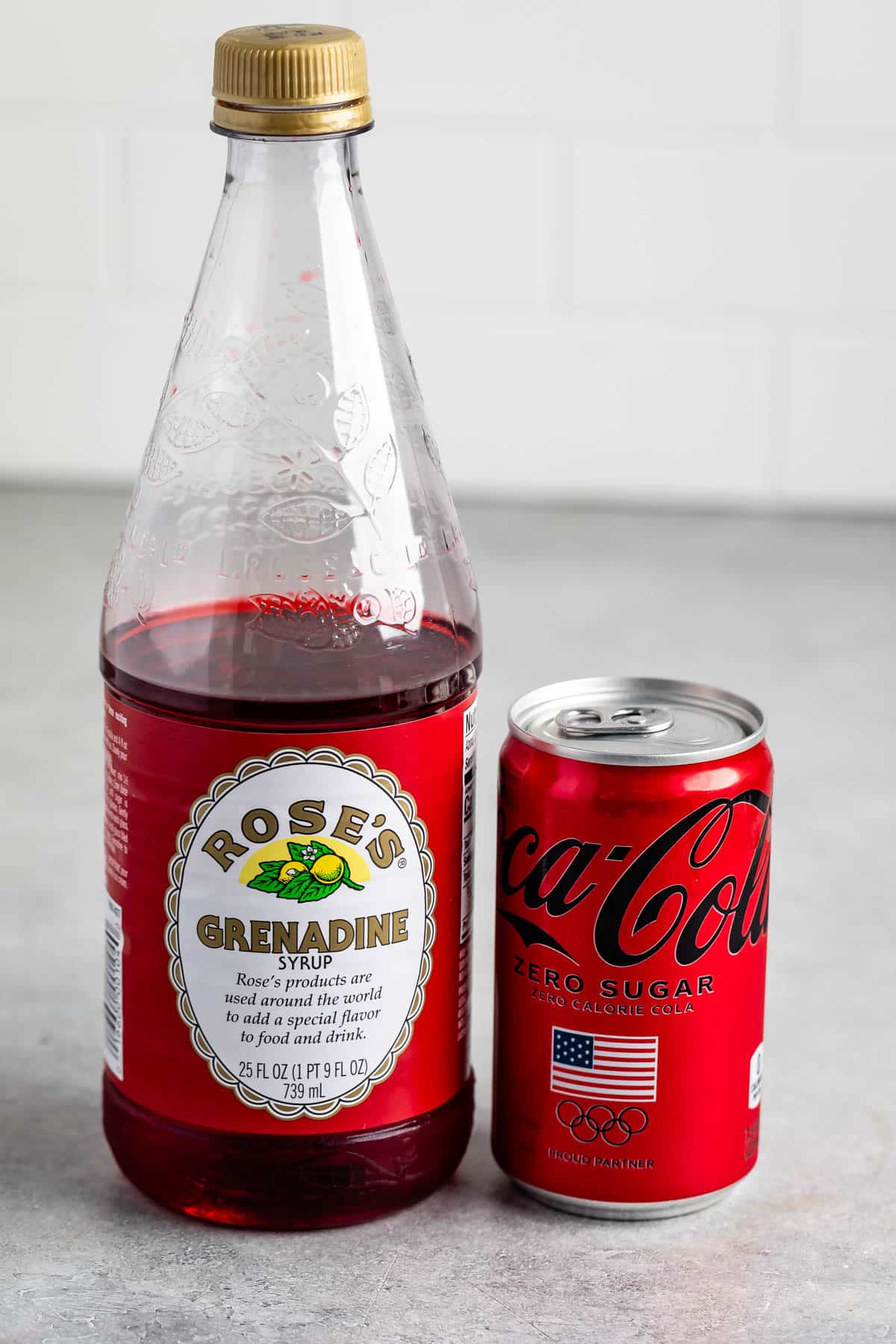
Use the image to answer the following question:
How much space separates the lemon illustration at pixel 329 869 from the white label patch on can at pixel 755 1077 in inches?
8.5

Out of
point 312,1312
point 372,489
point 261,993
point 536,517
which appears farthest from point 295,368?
point 536,517

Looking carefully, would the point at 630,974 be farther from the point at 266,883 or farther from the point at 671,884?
the point at 266,883

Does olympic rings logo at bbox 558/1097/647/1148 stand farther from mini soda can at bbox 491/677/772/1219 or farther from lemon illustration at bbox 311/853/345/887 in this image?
lemon illustration at bbox 311/853/345/887

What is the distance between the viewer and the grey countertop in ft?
2.47

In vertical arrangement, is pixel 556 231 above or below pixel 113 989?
above

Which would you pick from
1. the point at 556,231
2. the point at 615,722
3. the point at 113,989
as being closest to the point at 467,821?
the point at 615,722

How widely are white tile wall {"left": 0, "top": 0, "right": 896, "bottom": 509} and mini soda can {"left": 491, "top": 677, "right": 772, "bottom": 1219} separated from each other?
1.32m

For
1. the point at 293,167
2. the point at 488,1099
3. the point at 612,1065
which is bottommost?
the point at 488,1099

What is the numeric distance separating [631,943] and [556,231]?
1442 millimetres

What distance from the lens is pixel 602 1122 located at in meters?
0.79

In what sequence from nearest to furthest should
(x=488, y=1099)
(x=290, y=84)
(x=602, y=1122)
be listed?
(x=290, y=84) → (x=602, y=1122) → (x=488, y=1099)

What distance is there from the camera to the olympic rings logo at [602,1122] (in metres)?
0.78

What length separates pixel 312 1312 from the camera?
0.75m

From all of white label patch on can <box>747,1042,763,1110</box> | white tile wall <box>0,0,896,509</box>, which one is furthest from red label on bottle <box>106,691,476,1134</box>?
white tile wall <box>0,0,896,509</box>
